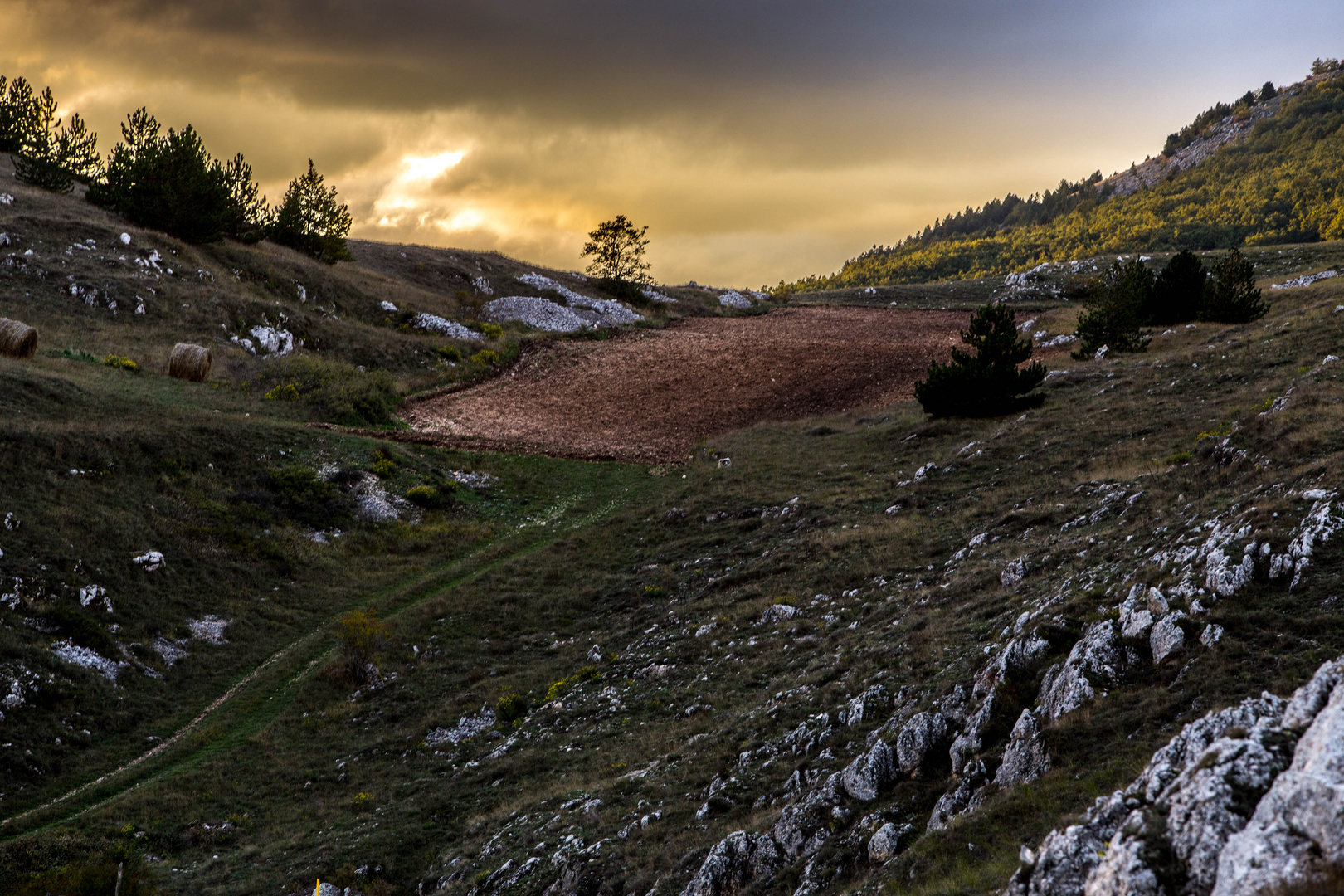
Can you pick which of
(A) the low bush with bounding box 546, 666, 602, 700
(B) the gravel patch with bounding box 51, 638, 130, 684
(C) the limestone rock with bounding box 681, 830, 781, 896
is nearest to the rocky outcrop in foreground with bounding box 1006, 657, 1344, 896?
(C) the limestone rock with bounding box 681, 830, 781, 896

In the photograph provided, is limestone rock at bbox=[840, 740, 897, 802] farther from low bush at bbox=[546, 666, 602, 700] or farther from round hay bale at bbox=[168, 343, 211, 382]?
round hay bale at bbox=[168, 343, 211, 382]

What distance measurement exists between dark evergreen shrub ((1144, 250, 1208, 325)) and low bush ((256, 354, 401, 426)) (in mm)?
45440

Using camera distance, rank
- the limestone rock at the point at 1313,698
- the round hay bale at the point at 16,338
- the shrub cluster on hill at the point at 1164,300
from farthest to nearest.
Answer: the shrub cluster on hill at the point at 1164,300 → the round hay bale at the point at 16,338 → the limestone rock at the point at 1313,698

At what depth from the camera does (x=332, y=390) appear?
4216 centimetres

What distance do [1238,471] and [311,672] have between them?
2516 centimetres

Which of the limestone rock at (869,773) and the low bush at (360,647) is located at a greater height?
the limestone rock at (869,773)

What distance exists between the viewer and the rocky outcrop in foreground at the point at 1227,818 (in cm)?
498

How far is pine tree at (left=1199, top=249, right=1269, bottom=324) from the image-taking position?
40.0 metres

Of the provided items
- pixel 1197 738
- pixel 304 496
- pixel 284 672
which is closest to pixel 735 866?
pixel 1197 738

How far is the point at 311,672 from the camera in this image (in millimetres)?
23438

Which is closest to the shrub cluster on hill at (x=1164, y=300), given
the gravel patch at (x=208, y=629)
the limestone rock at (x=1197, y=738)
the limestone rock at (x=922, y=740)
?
the limestone rock at (x=922, y=740)

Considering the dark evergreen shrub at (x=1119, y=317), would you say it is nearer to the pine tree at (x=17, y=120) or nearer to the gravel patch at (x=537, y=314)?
the gravel patch at (x=537, y=314)

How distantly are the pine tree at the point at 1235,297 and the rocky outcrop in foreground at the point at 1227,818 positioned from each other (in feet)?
140

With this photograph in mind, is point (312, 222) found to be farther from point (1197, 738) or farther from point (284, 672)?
point (1197, 738)
